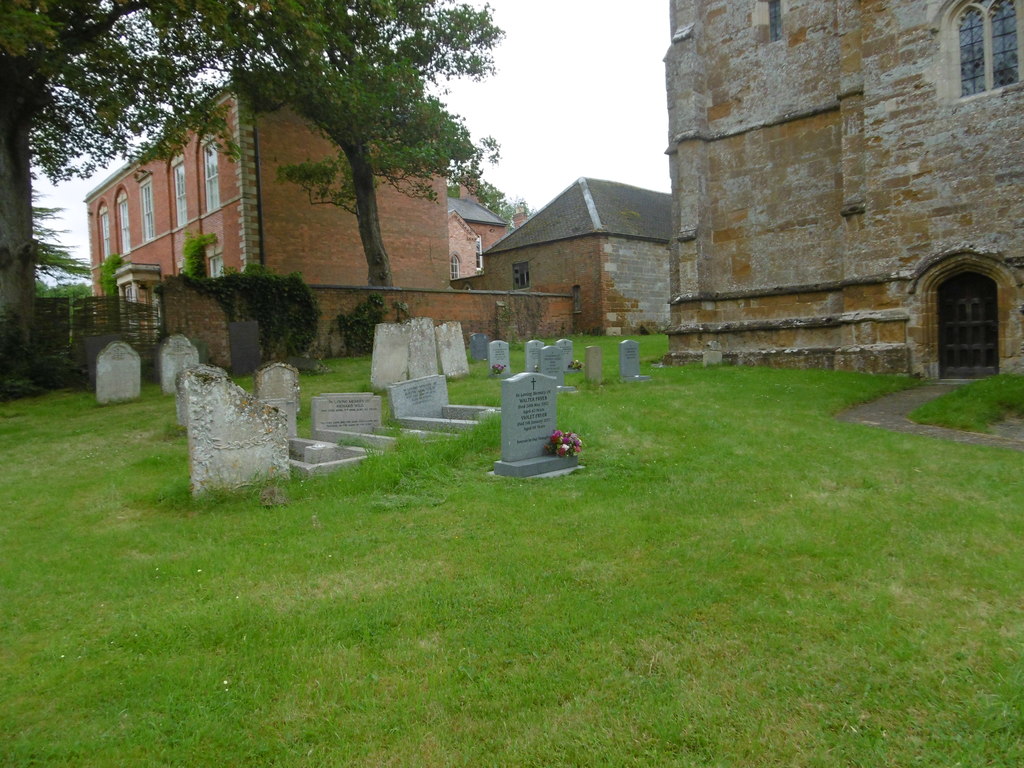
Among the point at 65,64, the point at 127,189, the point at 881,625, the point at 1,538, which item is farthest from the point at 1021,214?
the point at 127,189

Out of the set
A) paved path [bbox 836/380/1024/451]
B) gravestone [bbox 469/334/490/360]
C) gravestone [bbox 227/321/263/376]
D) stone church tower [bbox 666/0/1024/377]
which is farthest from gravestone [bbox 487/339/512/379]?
paved path [bbox 836/380/1024/451]

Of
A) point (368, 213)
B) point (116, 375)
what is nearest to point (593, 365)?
point (116, 375)

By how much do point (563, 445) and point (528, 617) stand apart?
150 inches

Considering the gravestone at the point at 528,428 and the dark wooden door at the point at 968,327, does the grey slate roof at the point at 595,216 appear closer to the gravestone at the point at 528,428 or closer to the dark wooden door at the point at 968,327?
the dark wooden door at the point at 968,327

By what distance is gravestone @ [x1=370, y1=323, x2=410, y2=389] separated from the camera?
13.6 metres

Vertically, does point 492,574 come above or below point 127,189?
below

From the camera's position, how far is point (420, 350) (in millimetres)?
13695

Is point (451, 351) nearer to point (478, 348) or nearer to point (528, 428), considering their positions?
point (478, 348)

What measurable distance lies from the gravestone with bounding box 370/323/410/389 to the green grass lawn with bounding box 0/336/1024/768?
6.21 metres

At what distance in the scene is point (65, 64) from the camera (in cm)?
1489

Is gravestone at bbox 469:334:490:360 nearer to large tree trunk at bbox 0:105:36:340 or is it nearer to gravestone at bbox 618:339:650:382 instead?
gravestone at bbox 618:339:650:382

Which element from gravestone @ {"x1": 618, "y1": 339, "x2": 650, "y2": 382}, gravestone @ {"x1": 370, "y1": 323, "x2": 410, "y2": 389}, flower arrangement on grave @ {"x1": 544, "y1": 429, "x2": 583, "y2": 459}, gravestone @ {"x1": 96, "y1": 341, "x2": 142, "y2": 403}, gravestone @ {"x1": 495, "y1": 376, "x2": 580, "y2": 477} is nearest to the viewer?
gravestone @ {"x1": 495, "y1": 376, "x2": 580, "y2": 477}

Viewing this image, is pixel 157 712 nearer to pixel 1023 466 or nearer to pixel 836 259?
pixel 1023 466

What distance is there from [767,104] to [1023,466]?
1457 centimetres
